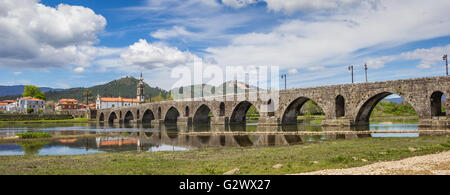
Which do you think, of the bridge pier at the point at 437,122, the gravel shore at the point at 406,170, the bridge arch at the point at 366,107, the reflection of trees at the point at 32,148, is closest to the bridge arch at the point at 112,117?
the reflection of trees at the point at 32,148

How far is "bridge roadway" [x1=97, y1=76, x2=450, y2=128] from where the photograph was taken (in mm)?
36344

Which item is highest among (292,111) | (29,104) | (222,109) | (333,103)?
(29,104)

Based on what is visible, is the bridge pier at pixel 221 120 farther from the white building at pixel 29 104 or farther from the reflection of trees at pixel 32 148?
the white building at pixel 29 104

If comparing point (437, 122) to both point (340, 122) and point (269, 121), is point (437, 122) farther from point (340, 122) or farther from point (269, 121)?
point (269, 121)

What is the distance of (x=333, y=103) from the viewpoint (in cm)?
4575

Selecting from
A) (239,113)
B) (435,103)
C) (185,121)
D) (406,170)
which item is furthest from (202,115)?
(406,170)

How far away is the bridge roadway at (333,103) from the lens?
119 feet

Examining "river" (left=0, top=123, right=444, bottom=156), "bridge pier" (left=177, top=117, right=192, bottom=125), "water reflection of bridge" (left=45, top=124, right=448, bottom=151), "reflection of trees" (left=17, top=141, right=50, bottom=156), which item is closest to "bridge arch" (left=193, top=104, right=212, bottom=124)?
"bridge pier" (left=177, top=117, right=192, bottom=125)

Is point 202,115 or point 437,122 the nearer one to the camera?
point 437,122
